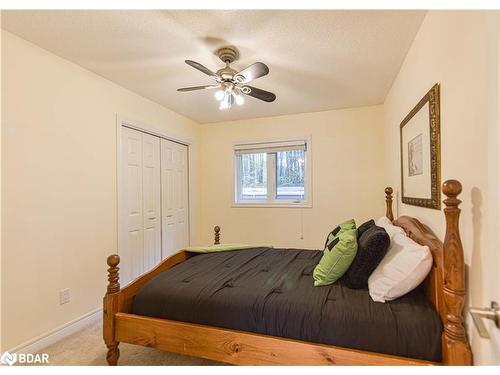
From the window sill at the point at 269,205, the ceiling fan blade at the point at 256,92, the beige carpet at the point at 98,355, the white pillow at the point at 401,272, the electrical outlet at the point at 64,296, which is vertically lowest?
the beige carpet at the point at 98,355

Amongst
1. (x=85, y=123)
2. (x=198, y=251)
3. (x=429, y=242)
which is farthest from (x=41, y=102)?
(x=429, y=242)

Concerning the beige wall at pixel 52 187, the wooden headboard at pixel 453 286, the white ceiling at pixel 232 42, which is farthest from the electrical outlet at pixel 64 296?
the wooden headboard at pixel 453 286

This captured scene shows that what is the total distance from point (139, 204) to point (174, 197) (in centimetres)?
72

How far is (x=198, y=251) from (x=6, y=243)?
57.1 inches

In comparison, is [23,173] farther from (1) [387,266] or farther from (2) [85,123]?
(1) [387,266]

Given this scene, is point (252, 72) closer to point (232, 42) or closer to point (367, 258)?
point (232, 42)

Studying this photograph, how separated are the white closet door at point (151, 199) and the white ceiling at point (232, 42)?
0.73 meters

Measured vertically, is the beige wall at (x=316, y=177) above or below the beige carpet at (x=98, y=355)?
above

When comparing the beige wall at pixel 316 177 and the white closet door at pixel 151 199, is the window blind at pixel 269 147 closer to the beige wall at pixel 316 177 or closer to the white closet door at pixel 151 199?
the beige wall at pixel 316 177

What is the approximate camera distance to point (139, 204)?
317 cm

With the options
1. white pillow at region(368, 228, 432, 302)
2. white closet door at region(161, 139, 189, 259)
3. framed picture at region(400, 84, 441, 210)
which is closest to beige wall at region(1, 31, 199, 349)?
white closet door at region(161, 139, 189, 259)

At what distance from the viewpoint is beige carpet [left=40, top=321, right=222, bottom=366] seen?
183 centimetres

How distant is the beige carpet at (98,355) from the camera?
183 centimetres

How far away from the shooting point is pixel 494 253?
0.74 metres
